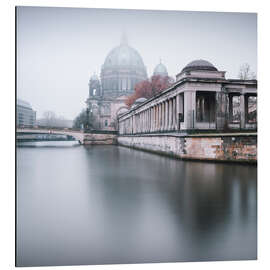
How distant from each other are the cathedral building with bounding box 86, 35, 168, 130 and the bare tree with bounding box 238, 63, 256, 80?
1841mm

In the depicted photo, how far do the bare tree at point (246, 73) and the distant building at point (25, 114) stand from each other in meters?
4.63

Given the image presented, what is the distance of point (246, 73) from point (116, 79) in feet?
21.5

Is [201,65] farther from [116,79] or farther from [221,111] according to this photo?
[116,79]

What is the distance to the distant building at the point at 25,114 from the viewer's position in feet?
15.6

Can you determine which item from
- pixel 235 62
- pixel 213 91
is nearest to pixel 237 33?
pixel 235 62

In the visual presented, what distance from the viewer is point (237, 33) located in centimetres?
512

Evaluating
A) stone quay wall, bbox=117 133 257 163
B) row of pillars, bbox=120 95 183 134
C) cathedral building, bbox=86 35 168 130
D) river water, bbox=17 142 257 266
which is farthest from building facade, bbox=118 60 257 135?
river water, bbox=17 142 257 266

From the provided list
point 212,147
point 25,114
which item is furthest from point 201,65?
point 25,114

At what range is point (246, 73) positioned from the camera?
607 centimetres

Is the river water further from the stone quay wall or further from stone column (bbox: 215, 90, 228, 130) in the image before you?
stone column (bbox: 215, 90, 228, 130)

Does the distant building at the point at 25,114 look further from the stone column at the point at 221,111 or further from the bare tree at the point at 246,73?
the stone column at the point at 221,111
